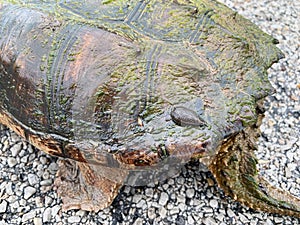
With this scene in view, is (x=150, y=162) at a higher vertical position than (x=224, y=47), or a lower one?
lower

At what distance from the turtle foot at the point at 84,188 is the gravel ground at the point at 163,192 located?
63 millimetres

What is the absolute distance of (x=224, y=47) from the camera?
216 cm

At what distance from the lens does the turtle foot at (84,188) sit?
8.18ft

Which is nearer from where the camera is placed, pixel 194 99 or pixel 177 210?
pixel 194 99

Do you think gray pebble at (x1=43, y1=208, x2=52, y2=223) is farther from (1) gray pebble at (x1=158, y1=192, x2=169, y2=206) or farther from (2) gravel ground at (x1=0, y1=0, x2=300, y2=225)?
(1) gray pebble at (x1=158, y1=192, x2=169, y2=206)

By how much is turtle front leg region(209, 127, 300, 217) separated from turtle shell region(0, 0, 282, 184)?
0.27m

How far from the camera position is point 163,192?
8.57 feet

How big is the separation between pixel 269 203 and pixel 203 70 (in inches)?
34.6

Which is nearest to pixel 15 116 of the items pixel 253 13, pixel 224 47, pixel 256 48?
pixel 224 47

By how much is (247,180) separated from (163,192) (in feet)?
1.97

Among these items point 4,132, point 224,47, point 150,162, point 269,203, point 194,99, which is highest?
point 224,47

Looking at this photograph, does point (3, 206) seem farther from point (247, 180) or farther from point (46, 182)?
point (247, 180)

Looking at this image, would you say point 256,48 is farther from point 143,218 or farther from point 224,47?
point 143,218

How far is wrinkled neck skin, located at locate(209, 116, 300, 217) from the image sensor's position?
2.24 meters
